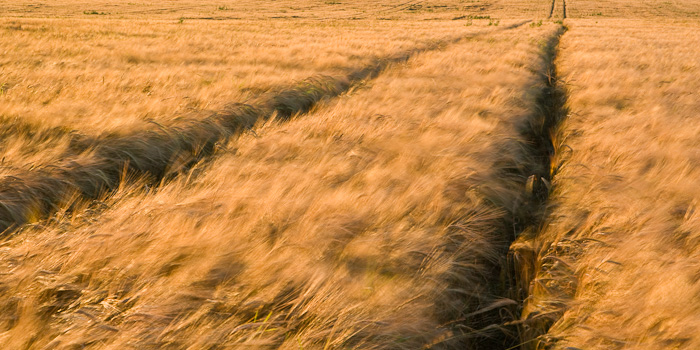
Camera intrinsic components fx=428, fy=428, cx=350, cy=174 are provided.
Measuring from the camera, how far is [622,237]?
196 centimetres

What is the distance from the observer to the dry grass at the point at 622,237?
1.43 meters

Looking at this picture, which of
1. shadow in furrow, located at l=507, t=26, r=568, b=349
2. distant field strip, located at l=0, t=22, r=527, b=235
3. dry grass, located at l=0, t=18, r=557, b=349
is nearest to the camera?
dry grass, located at l=0, t=18, r=557, b=349

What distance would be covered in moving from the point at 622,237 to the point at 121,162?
3.03m

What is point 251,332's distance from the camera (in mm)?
1343

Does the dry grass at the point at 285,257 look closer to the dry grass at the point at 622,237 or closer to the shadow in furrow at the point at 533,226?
the shadow in furrow at the point at 533,226

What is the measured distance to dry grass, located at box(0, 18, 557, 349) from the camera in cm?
138

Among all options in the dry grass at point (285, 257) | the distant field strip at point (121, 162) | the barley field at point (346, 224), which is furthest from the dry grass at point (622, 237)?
the distant field strip at point (121, 162)

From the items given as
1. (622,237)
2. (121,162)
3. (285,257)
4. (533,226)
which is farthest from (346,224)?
(121,162)

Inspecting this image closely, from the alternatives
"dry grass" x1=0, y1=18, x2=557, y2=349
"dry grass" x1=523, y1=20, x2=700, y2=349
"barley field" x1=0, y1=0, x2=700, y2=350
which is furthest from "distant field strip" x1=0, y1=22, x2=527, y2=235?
"dry grass" x1=523, y1=20, x2=700, y2=349

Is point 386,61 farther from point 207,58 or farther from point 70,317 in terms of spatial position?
point 70,317

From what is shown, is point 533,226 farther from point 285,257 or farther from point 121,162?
point 121,162

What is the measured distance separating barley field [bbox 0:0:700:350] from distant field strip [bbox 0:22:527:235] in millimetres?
15

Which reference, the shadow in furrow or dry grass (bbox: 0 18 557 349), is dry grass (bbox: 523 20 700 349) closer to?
the shadow in furrow

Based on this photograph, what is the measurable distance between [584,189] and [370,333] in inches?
70.5
